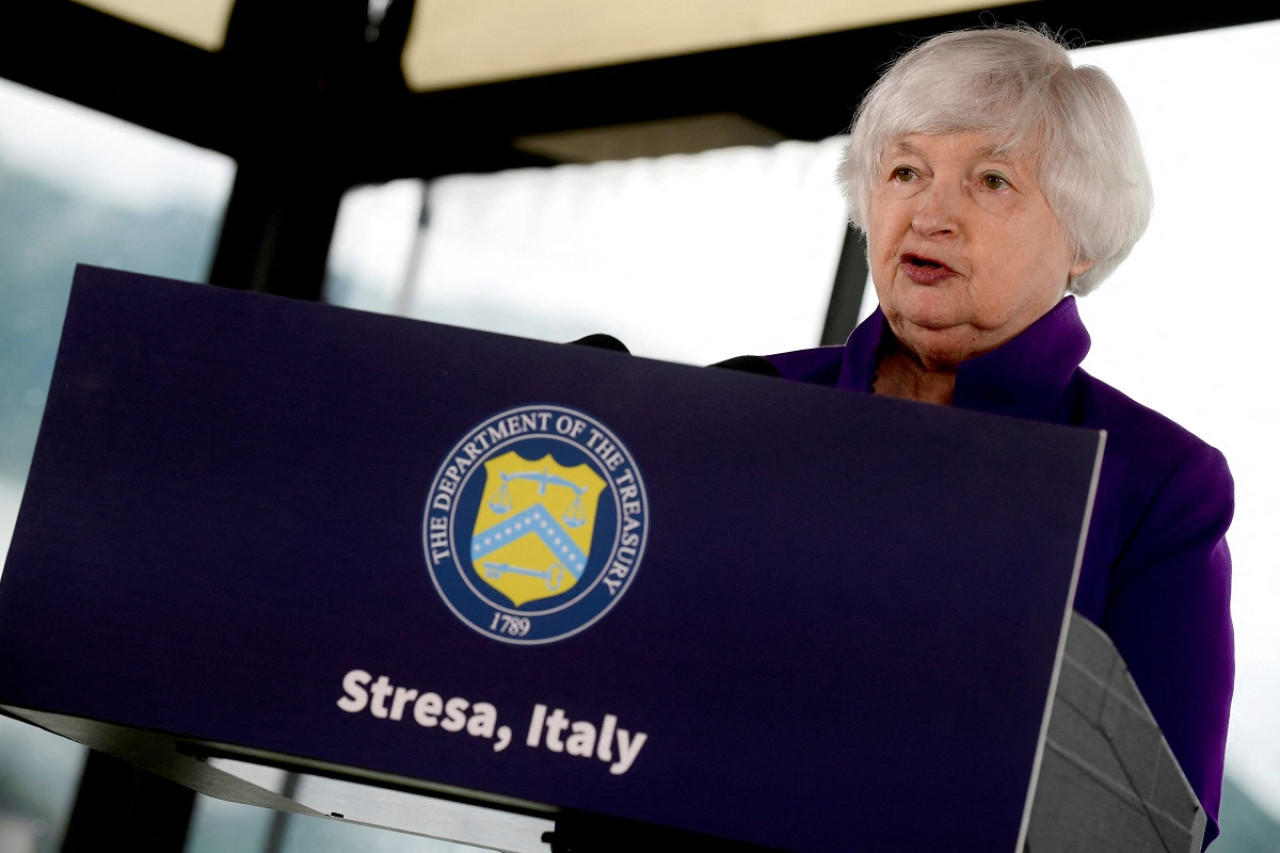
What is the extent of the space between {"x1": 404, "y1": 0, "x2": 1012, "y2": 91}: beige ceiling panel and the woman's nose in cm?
159

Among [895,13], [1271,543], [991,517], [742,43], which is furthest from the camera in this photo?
[742,43]

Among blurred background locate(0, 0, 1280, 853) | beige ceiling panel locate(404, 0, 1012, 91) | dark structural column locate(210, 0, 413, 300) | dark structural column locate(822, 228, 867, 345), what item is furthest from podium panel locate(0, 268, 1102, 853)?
dark structural column locate(210, 0, 413, 300)

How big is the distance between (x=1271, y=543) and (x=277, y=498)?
187 cm

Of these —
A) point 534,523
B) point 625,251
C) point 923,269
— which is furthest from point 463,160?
point 534,523

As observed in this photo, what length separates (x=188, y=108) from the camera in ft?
12.1

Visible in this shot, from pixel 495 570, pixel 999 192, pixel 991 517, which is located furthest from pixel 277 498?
pixel 999 192

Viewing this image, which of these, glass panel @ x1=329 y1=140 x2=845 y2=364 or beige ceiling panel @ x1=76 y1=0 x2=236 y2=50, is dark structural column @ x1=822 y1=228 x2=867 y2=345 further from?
beige ceiling panel @ x1=76 y1=0 x2=236 y2=50

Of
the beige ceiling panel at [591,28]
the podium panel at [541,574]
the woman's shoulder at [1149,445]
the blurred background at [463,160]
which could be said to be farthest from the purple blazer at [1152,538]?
the beige ceiling panel at [591,28]

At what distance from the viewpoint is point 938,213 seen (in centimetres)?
137

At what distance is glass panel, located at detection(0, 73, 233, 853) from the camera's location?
3.48 metres

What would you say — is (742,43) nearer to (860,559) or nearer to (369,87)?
(369,87)

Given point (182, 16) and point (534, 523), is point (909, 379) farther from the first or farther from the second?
point (182, 16)

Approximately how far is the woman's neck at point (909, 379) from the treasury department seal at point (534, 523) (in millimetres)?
670

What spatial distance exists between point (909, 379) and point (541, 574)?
73 cm
